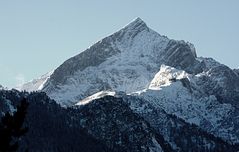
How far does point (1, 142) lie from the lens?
5466cm

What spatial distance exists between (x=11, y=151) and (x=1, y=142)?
1.15 metres

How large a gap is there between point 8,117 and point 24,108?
1.47m

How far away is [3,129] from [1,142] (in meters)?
0.97

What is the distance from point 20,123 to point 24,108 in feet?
4.31

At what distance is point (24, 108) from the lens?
5491 cm

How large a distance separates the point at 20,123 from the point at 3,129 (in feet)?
4.83

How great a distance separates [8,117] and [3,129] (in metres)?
1.15

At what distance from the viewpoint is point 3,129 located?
54.6 m

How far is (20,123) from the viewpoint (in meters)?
54.2

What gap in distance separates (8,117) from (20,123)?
3.20ft

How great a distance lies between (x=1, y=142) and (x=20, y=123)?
2110 millimetres

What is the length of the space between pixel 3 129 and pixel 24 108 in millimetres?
2171
